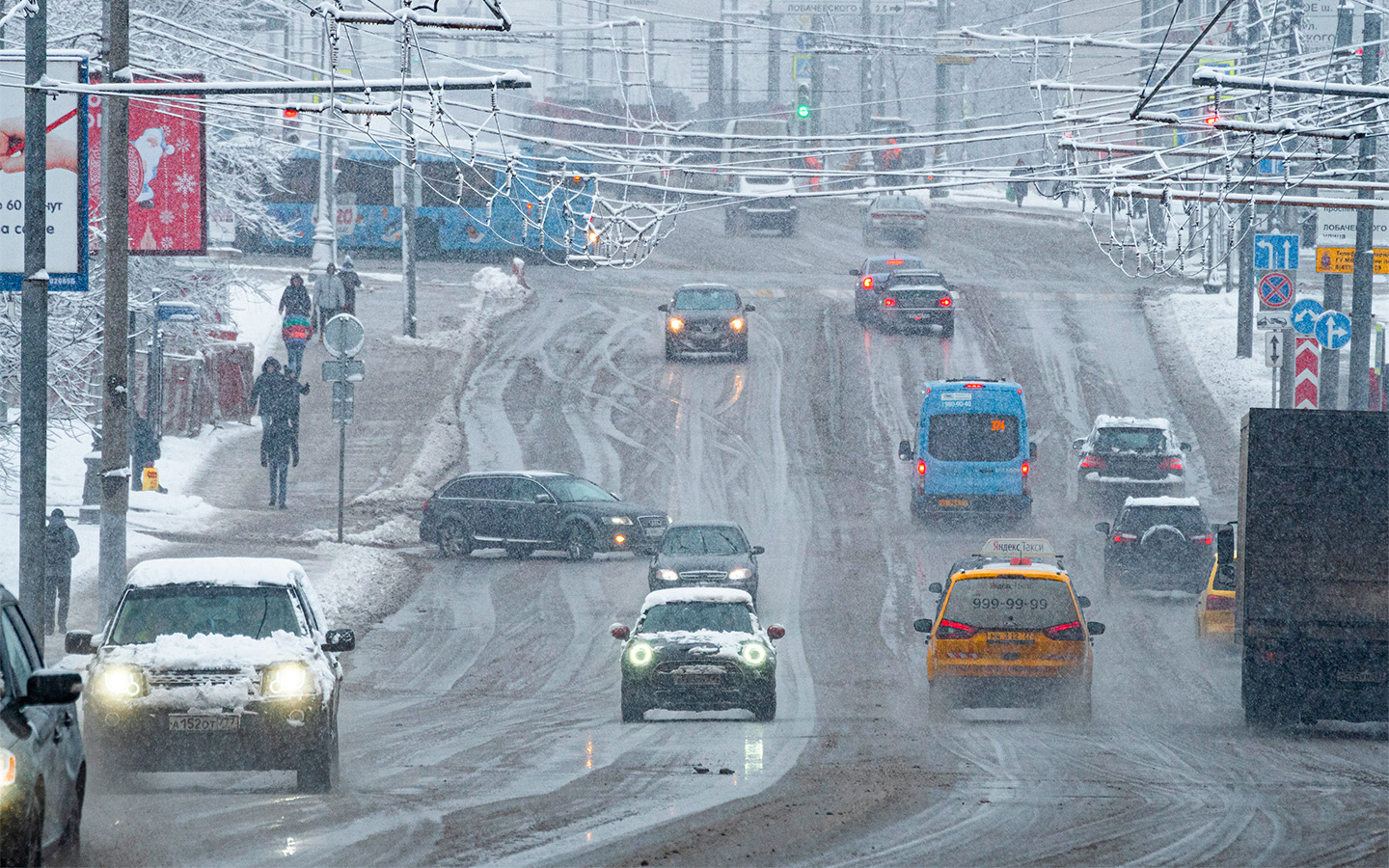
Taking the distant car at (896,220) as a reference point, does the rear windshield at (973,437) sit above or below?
below

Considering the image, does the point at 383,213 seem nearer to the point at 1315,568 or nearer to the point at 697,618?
the point at 697,618

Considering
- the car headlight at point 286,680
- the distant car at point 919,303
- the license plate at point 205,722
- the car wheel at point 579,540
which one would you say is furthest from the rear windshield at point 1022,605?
the distant car at point 919,303

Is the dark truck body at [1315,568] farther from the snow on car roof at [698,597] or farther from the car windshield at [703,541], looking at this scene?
the car windshield at [703,541]

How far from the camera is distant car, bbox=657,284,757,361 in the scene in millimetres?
41062

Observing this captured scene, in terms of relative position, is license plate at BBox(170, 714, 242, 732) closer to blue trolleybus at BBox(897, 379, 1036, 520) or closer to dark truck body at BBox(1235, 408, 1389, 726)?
dark truck body at BBox(1235, 408, 1389, 726)

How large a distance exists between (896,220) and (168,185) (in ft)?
133

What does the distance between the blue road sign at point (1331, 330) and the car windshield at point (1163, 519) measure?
11.0 feet

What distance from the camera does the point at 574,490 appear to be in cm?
2892

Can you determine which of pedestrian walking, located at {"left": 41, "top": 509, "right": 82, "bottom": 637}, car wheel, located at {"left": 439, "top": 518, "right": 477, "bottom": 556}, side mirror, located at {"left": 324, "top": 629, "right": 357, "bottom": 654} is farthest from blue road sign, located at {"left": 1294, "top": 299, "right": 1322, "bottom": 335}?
side mirror, located at {"left": 324, "top": 629, "right": 357, "bottom": 654}

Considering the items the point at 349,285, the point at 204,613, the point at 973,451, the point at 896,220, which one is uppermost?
the point at 896,220

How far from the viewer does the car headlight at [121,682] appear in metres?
11.7

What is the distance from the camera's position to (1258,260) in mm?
30828

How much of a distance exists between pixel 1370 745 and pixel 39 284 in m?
12.1

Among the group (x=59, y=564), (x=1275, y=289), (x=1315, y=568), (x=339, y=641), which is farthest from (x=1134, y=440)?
(x=339, y=641)
